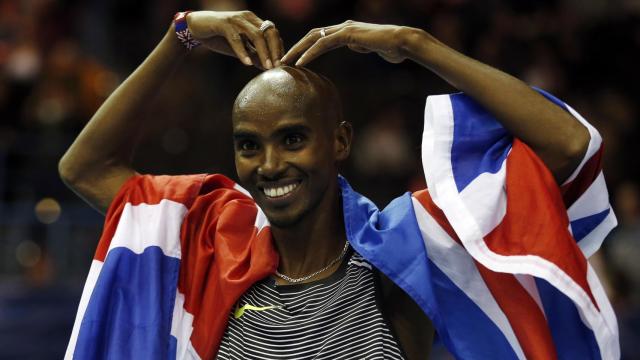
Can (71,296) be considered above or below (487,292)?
below

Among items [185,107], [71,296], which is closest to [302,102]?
[71,296]

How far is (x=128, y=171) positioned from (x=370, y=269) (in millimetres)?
666

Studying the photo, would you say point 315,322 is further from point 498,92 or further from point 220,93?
point 220,93

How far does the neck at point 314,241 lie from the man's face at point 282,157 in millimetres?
69

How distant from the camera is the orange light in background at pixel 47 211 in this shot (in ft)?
17.5

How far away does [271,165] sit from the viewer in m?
2.19

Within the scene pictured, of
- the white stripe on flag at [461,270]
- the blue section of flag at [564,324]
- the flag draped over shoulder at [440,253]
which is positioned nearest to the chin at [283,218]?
the flag draped over shoulder at [440,253]

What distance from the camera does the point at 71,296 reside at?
15.3ft

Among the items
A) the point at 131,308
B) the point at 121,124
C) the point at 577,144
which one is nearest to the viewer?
the point at 577,144

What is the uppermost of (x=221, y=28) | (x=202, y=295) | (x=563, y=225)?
Result: (x=221, y=28)

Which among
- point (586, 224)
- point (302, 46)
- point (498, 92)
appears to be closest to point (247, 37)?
point (302, 46)

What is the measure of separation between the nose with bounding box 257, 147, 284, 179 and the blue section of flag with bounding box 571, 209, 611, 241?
0.62 metres

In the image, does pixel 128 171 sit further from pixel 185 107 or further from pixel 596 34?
pixel 596 34

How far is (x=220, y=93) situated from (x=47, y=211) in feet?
4.02
